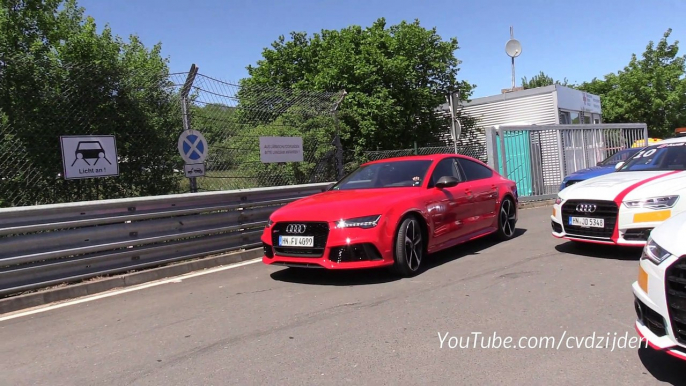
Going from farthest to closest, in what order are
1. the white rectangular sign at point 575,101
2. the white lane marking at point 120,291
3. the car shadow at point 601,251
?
1. the white rectangular sign at point 575,101
2. the car shadow at point 601,251
3. the white lane marking at point 120,291

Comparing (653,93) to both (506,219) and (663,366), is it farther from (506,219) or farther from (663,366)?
(663,366)

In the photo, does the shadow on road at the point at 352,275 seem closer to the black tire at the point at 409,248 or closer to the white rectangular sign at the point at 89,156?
the black tire at the point at 409,248

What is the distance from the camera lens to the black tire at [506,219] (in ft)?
27.9

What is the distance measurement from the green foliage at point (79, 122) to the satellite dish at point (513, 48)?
2227 cm

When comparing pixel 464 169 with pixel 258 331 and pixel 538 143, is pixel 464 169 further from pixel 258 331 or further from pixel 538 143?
pixel 538 143

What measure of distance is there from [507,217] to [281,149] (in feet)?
15.4

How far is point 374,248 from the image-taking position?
5824 mm

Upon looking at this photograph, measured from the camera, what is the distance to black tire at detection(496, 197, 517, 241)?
850 centimetres

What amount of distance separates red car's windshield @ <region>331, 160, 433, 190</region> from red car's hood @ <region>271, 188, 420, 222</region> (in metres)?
0.27

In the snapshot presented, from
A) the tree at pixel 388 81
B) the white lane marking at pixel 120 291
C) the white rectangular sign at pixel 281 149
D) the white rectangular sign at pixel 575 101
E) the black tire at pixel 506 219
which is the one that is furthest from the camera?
the white rectangular sign at pixel 575 101

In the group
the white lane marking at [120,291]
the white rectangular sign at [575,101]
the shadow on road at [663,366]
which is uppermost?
the white rectangular sign at [575,101]

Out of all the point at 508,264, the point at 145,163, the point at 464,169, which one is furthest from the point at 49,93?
the point at 508,264

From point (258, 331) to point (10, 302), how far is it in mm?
3063

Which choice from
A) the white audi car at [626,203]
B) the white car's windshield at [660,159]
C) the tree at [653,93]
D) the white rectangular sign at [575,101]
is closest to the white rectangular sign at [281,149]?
the white audi car at [626,203]
